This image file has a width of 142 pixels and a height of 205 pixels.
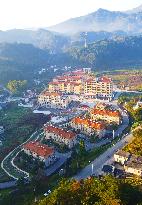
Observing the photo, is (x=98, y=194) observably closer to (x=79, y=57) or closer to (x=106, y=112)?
(x=106, y=112)

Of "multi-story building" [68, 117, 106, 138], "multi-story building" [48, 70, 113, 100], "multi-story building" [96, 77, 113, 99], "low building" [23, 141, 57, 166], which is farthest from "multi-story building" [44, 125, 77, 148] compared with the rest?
"multi-story building" [96, 77, 113, 99]

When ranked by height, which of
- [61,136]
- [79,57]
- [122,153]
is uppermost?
[79,57]

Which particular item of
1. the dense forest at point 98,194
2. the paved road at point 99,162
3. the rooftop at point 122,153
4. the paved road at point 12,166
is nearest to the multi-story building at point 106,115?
the paved road at point 99,162

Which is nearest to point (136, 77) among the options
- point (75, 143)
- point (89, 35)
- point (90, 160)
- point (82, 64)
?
point (82, 64)

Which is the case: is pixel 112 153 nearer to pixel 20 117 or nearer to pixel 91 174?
pixel 91 174

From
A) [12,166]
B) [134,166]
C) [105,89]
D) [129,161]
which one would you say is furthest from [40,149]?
[105,89]

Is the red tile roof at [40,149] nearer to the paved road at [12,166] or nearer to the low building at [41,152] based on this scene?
the low building at [41,152]
